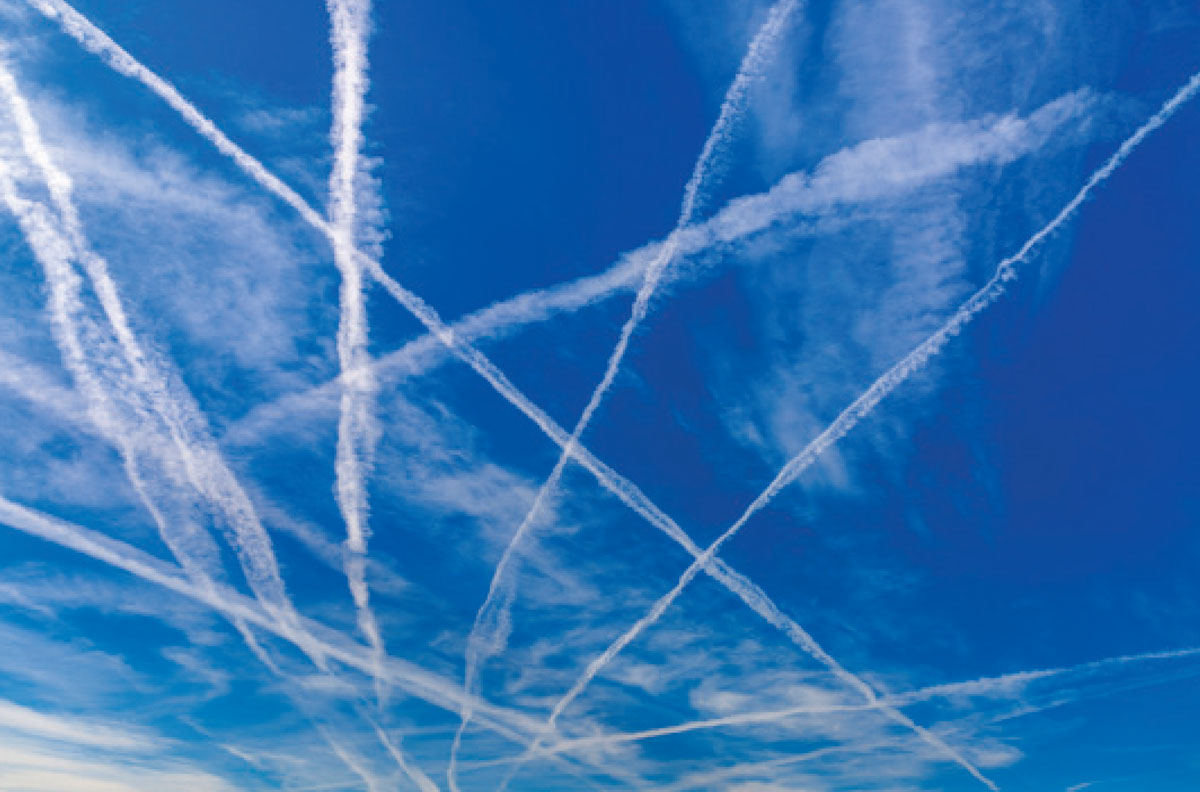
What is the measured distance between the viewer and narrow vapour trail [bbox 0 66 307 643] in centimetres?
164

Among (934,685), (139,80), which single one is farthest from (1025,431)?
(139,80)

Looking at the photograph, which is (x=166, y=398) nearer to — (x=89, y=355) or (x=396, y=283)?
(x=89, y=355)

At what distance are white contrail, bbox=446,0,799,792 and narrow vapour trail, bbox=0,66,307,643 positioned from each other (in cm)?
73

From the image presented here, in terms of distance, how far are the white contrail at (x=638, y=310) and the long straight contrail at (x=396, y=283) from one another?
0.08ft

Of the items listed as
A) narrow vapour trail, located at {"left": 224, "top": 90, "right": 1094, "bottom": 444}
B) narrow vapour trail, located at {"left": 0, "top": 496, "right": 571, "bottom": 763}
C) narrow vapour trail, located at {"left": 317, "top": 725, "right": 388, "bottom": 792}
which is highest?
narrow vapour trail, located at {"left": 224, "top": 90, "right": 1094, "bottom": 444}

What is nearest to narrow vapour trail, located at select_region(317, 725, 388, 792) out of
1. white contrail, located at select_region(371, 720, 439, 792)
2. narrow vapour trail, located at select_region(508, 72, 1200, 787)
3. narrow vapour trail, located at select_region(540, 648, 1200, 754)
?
white contrail, located at select_region(371, 720, 439, 792)

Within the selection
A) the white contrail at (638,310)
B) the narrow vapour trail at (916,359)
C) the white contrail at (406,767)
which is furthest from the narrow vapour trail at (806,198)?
the white contrail at (406,767)

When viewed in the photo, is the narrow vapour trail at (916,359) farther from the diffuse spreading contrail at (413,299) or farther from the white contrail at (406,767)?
the white contrail at (406,767)

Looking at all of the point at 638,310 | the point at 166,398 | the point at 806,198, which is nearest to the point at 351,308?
the point at 166,398

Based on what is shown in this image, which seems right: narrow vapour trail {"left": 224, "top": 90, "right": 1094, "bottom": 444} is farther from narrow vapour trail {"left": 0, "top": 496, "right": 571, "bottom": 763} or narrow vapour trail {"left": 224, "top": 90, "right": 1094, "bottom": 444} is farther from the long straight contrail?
narrow vapour trail {"left": 0, "top": 496, "right": 571, "bottom": 763}

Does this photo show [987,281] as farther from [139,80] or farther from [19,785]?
[19,785]

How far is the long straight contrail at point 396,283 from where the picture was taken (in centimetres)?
152

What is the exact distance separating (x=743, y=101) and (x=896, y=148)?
39 centimetres

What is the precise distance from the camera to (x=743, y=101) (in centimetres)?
157
